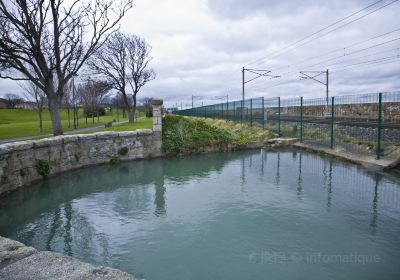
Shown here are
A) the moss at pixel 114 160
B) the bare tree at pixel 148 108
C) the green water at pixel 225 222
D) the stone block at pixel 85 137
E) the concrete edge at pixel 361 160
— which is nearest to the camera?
the green water at pixel 225 222

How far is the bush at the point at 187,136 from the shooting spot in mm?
15664

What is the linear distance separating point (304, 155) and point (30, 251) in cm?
1248

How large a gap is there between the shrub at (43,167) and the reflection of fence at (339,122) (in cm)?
1215

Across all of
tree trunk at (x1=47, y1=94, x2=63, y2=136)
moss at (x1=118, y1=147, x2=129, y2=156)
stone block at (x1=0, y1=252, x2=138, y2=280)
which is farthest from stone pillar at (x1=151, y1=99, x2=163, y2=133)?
stone block at (x1=0, y1=252, x2=138, y2=280)

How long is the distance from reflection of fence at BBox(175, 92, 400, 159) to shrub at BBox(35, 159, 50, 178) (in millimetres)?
12151

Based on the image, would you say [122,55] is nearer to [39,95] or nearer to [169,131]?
[39,95]

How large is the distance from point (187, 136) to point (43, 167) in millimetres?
7592

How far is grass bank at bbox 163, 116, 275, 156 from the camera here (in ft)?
51.6

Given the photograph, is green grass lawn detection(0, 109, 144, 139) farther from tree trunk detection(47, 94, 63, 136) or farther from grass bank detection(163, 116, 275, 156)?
grass bank detection(163, 116, 275, 156)

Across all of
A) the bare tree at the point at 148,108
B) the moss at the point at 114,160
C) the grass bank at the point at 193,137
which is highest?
the bare tree at the point at 148,108

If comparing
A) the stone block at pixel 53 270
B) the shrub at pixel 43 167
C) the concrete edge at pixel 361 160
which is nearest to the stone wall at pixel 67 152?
the shrub at pixel 43 167

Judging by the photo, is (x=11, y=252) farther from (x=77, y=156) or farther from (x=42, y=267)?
(x=77, y=156)

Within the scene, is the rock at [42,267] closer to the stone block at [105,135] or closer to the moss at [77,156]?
the moss at [77,156]

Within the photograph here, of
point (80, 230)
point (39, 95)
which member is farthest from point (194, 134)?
point (39, 95)
